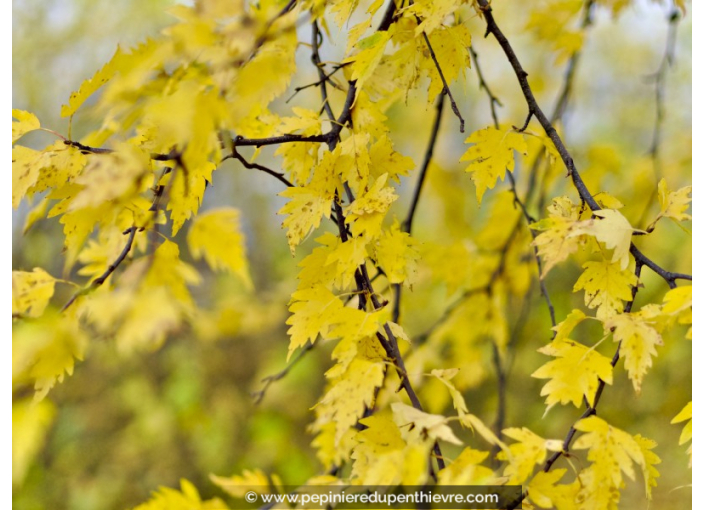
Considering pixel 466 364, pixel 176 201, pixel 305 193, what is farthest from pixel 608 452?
pixel 466 364

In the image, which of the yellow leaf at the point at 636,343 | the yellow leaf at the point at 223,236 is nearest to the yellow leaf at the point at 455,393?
the yellow leaf at the point at 636,343

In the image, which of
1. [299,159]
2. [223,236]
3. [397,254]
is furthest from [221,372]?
[397,254]

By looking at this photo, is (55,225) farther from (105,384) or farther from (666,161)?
(666,161)

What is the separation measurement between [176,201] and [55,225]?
188 centimetres

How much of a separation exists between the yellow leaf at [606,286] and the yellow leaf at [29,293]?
56 cm

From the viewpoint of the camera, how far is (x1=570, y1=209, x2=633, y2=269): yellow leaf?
57cm

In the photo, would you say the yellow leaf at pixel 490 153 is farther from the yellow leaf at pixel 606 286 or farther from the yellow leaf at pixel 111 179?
the yellow leaf at pixel 111 179

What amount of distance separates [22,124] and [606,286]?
2.15 ft

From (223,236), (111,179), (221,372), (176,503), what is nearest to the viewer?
(111,179)

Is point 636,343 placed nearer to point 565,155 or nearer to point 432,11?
point 565,155

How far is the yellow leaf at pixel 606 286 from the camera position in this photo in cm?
62

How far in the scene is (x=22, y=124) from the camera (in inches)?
25.9

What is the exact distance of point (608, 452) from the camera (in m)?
0.56

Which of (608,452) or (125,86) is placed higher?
(125,86)
